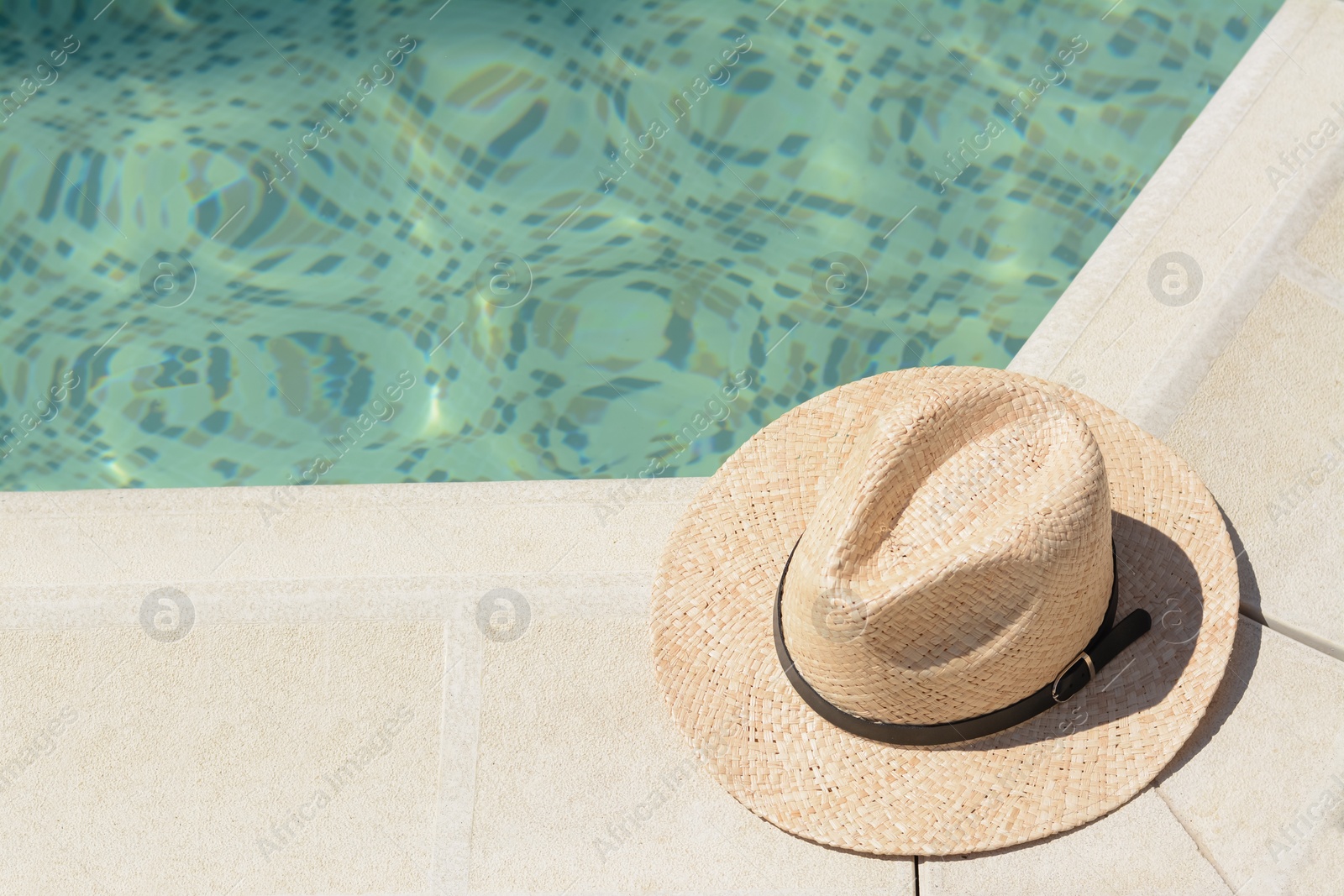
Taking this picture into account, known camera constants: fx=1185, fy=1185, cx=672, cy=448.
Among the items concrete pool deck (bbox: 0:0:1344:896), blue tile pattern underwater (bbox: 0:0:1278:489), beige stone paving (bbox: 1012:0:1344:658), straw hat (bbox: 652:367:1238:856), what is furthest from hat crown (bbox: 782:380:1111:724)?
blue tile pattern underwater (bbox: 0:0:1278:489)

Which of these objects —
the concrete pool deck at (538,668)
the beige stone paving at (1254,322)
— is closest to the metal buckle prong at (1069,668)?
the concrete pool deck at (538,668)

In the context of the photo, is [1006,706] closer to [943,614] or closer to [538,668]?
[943,614]

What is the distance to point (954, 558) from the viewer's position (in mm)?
2555

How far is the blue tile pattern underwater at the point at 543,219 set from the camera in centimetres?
482

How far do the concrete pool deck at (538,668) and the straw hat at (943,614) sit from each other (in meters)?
0.34

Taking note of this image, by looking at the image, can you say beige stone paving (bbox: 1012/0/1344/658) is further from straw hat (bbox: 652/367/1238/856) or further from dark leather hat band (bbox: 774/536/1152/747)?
dark leather hat band (bbox: 774/536/1152/747)

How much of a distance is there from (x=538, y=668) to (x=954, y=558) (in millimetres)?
1597

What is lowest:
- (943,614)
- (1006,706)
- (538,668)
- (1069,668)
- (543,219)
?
(538,668)

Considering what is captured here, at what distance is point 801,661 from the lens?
2889 millimetres

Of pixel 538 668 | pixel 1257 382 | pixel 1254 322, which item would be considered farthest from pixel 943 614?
pixel 1254 322

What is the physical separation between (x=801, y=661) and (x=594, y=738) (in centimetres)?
93

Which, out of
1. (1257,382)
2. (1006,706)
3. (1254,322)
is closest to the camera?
(1006,706)

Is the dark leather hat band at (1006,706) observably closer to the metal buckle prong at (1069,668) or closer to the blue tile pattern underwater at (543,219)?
the metal buckle prong at (1069,668)

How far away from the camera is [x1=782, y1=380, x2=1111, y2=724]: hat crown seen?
2580mm
